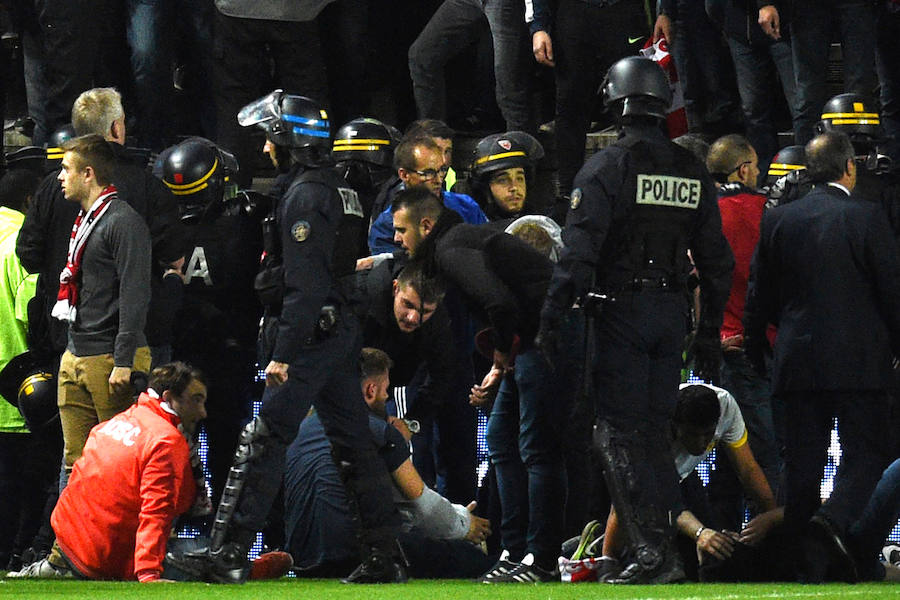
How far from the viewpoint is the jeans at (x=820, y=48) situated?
10688 millimetres

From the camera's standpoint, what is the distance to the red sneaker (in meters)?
8.61

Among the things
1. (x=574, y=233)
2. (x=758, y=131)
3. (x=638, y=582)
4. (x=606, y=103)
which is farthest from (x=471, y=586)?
(x=758, y=131)

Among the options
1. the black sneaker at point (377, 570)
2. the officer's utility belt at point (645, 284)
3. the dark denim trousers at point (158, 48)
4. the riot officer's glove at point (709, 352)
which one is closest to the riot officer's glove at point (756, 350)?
the riot officer's glove at point (709, 352)

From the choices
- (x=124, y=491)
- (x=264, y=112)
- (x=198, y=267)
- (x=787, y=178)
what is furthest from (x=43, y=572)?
(x=787, y=178)

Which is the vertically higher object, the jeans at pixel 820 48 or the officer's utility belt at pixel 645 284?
the jeans at pixel 820 48

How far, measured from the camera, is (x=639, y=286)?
7574 millimetres

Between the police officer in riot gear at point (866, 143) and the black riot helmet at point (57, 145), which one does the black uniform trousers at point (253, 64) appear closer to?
the black riot helmet at point (57, 145)

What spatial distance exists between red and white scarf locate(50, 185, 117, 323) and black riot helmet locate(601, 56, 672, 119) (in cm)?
234

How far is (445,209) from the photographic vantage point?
8.60 metres

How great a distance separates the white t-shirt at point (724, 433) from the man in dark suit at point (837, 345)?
0.22 metres

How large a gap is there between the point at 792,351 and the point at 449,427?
5.57 ft

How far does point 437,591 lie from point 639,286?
1.45 m

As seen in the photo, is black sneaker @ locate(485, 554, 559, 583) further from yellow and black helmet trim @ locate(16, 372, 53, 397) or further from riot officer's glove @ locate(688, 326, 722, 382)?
yellow and black helmet trim @ locate(16, 372, 53, 397)

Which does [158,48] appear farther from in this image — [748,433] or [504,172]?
[748,433]
